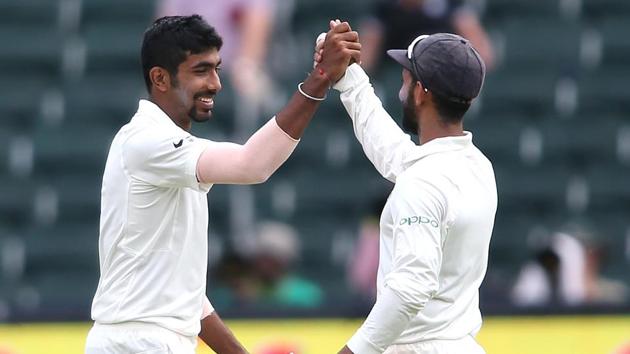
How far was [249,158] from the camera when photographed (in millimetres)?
5117

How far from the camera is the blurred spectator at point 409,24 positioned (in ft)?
32.4

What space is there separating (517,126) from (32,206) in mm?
3247

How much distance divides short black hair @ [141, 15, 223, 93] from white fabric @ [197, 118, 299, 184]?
38 centimetres

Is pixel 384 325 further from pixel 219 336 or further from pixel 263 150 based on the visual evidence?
pixel 219 336

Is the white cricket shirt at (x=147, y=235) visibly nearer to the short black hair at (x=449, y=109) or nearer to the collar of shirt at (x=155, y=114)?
the collar of shirt at (x=155, y=114)

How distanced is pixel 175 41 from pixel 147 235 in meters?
0.63

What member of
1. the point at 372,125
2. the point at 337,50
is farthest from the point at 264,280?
the point at 337,50

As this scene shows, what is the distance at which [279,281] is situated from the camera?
972 centimetres

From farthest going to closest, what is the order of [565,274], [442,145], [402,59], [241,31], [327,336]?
[241,31], [565,274], [327,336], [402,59], [442,145]

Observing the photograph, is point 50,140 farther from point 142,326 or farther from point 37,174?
point 142,326

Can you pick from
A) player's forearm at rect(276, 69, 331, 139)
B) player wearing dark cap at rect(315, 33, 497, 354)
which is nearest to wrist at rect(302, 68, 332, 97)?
player's forearm at rect(276, 69, 331, 139)

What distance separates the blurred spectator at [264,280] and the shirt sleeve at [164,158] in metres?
4.16

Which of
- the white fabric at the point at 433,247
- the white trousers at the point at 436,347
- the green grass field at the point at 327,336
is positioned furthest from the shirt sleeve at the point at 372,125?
the green grass field at the point at 327,336

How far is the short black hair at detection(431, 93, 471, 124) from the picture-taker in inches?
206
